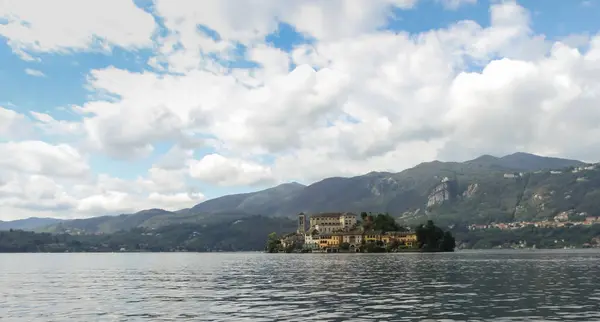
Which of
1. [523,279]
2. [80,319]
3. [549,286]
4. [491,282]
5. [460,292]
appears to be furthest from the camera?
[523,279]

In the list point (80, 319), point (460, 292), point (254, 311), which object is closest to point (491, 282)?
point (460, 292)

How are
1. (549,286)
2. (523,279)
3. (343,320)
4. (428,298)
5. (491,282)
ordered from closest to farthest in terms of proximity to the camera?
1. (343,320)
2. (428,298)
3. (549,286)
4. (491,282)
5. (523,279)

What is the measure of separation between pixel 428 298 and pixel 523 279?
3441 centimetres

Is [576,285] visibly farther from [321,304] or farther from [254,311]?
[254,311]

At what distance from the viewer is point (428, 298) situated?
63656 millimetres

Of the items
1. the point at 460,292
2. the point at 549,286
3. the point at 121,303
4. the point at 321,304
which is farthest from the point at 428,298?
the point at 121,303

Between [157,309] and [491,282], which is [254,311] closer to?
[157,309]

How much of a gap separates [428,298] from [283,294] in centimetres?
1833

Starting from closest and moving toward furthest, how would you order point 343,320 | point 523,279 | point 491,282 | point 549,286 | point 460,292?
point 343,320, point 460,292, point 549,286, point 491,282, point 523,279

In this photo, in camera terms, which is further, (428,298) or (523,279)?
(523,279)

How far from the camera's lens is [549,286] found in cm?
7694

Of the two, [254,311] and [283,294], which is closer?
[254,311]

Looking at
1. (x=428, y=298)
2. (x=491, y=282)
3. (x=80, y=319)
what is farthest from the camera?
(x=491, y=282)

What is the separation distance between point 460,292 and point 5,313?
50681mm
